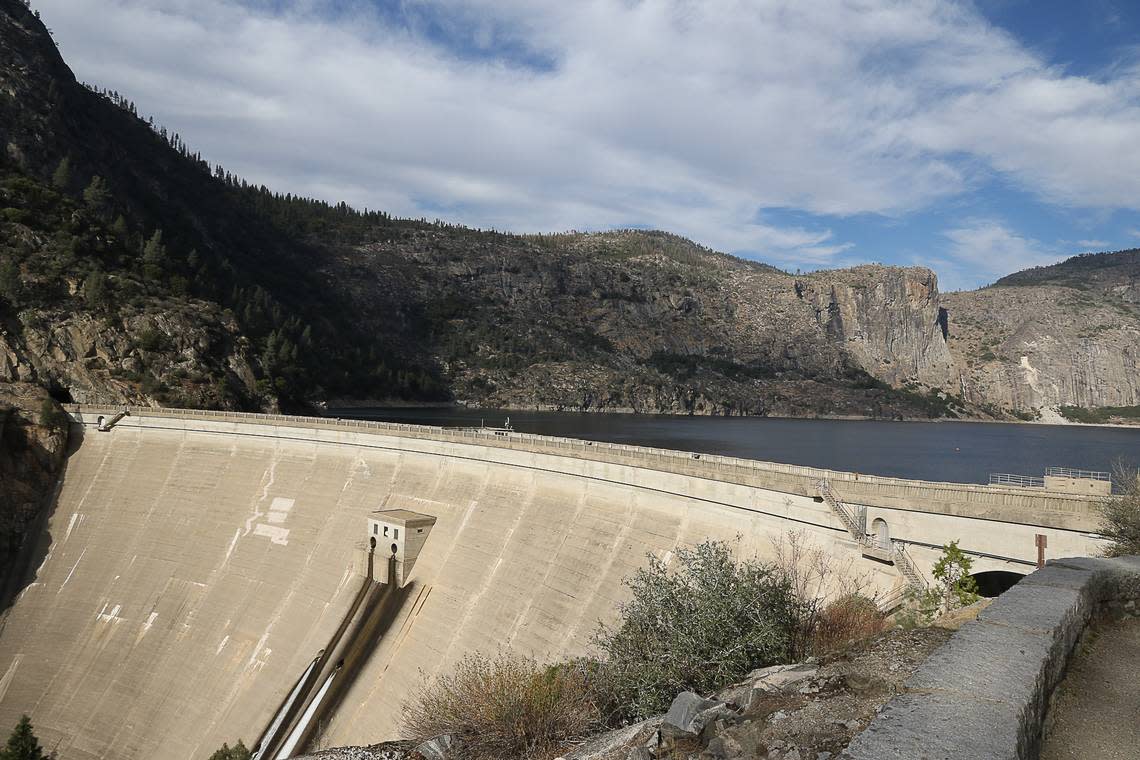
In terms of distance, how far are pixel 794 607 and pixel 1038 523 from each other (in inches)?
337

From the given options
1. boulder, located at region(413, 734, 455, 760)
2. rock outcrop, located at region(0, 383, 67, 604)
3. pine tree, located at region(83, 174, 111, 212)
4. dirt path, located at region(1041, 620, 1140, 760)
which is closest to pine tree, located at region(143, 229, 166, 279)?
pine tree, located at region(83, 174, 111, 212)

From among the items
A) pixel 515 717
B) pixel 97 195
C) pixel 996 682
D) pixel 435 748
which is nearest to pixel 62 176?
pixel 97 195

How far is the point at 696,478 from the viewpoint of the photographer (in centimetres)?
2506

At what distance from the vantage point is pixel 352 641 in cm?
2920

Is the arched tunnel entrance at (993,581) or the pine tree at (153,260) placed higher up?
the pine tree at (153,260)

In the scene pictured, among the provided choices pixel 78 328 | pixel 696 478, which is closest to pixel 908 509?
pixel 696 478

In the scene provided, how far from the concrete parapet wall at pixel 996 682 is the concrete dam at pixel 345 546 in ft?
38.1

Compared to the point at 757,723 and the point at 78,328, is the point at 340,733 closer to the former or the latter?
the point at 757,723

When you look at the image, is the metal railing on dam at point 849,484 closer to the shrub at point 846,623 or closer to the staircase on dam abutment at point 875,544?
the staircase on dam abutment at point 875,544

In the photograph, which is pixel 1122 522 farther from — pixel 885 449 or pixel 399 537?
pixel 885 449

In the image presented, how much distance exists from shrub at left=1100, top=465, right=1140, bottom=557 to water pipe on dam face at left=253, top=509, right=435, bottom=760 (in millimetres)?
24542

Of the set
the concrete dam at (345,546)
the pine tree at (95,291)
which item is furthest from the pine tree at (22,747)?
the pine tree at (95,291)

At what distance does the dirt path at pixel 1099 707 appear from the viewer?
5.20m

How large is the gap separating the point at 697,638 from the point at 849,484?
11.1 m
